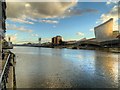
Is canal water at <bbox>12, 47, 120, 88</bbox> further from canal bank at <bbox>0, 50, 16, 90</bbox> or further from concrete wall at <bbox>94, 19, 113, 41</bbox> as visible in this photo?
concrete wall at <bbox>94, 19, 113, 41</bbox>

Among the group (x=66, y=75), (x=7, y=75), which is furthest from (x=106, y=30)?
(x=7, y=75)

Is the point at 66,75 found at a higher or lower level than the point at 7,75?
lower

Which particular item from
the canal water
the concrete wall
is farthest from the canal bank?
the concrete wall

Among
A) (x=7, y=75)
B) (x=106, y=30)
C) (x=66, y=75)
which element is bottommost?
(x=66, y=75)

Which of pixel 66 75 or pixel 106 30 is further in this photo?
pixel 106 30

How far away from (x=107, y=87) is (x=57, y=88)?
553 centimetres

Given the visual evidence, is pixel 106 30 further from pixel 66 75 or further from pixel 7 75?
pixel 7 75

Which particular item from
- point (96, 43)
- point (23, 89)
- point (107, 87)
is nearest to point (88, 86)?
point (107, 87)

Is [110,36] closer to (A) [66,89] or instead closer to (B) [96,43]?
(B) [96,43]

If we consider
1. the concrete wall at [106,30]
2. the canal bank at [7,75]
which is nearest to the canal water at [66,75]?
the canal bank at [7,75]

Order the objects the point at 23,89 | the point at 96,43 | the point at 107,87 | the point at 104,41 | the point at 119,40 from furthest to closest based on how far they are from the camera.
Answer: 1. the point at 96,43
2. the point at 104,41
3. the point at 119,40
4. the point at 107,87
5. the point at 23,89

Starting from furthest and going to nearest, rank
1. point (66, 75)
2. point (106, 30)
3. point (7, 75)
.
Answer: point (106, 30), point (66, 75), point (7, 75)

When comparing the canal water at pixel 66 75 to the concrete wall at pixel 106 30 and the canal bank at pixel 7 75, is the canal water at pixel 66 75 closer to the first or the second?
the canal bank at pixel 7 75

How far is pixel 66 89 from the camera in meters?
19.0
